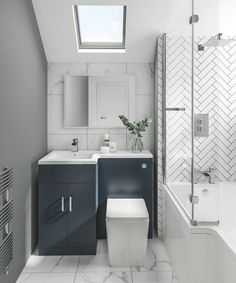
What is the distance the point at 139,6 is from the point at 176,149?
1370 mm

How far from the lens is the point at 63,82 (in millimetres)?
3377

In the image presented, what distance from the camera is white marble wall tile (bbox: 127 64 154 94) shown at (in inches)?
133

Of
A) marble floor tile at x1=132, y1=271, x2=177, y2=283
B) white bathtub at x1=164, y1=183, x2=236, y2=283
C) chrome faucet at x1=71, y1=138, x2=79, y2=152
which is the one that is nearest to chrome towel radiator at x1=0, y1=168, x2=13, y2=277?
marble floor tile at x1=132, y1=271, x2=177, y2=283

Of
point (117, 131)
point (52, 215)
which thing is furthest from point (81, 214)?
point (117, 131)

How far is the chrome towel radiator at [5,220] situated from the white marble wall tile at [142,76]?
187 centimetres

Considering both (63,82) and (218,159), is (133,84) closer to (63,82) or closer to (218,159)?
(63,82)

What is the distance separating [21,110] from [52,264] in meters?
1.33

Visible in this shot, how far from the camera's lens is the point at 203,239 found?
6.16 feet

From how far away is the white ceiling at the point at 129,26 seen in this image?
9.00ft

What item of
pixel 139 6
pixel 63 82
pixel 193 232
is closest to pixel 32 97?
pixel 63 82

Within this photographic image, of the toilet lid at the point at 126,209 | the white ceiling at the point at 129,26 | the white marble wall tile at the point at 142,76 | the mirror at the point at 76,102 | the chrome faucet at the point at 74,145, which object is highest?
the white ceiling at the point at 129,26

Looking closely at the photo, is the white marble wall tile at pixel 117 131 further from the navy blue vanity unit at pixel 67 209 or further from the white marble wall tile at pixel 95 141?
the navy blue vanity unit at pixel 67 209

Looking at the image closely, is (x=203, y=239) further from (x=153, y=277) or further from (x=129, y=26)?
(x=129, y=26)

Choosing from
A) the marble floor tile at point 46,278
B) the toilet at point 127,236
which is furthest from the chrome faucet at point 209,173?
the marble floor tile at point 46,278
